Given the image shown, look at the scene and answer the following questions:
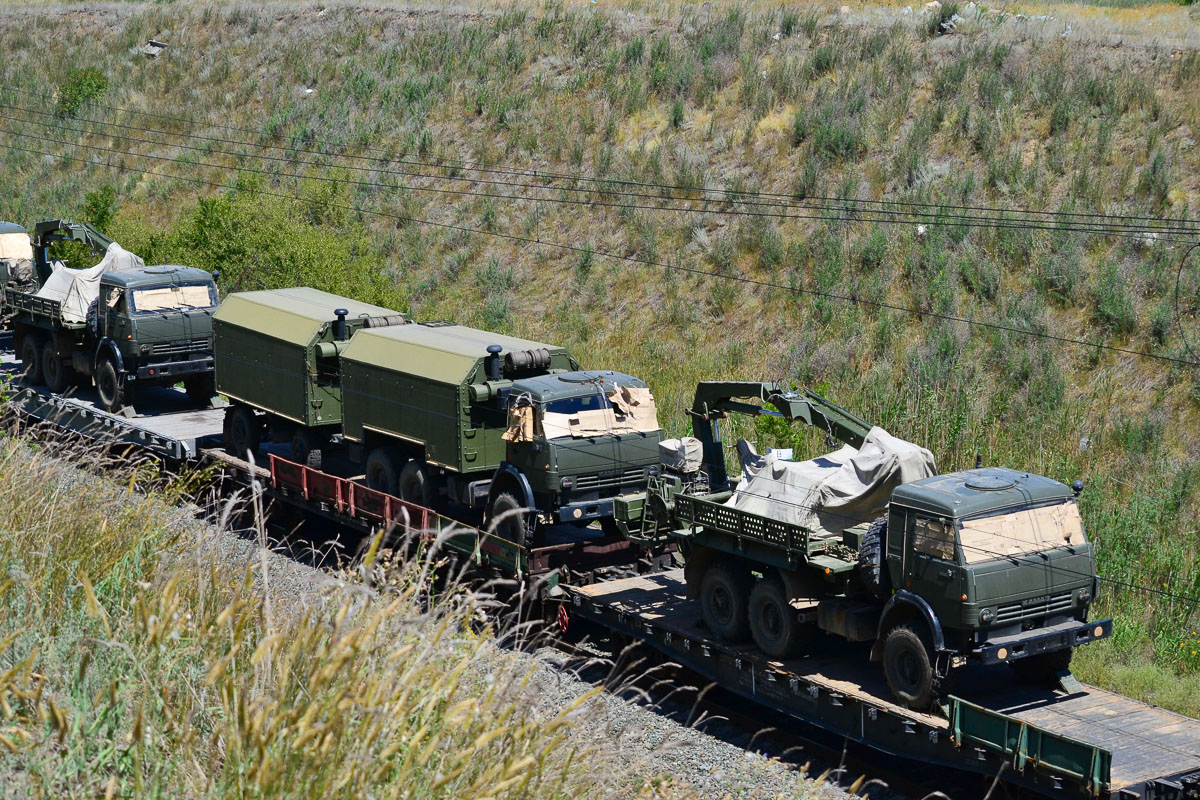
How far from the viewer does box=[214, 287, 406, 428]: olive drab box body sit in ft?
61.8

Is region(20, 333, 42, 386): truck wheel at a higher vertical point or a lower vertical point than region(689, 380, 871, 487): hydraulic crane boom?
lower

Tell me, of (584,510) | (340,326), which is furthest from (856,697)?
(340,326)

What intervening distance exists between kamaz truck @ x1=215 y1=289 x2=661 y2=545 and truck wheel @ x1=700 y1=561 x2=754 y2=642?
7.15 ft

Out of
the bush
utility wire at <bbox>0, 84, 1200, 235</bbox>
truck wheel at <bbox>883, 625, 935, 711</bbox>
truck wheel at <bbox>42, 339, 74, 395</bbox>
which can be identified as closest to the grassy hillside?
utility wire at <bbox>0, 84, 1200, 235</bbox>

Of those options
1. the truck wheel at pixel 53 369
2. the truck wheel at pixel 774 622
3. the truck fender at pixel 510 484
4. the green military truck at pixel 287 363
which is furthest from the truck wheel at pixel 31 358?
the truck wheel at pixel 774 622

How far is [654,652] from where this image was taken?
14.8 m

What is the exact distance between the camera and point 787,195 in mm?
31484

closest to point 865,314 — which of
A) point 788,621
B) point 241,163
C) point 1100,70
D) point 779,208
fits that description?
point 779,208

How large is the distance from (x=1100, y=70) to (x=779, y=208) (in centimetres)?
803

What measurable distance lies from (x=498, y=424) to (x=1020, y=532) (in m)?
7.22

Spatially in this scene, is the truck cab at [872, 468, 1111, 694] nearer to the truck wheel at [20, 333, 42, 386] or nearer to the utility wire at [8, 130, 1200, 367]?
the utility wire at [8, 130, 1200, 367]

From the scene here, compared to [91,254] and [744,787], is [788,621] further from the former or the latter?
[91,254]

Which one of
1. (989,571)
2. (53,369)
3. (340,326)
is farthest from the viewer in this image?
(53,369)

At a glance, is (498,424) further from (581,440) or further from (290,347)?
(290,347)
